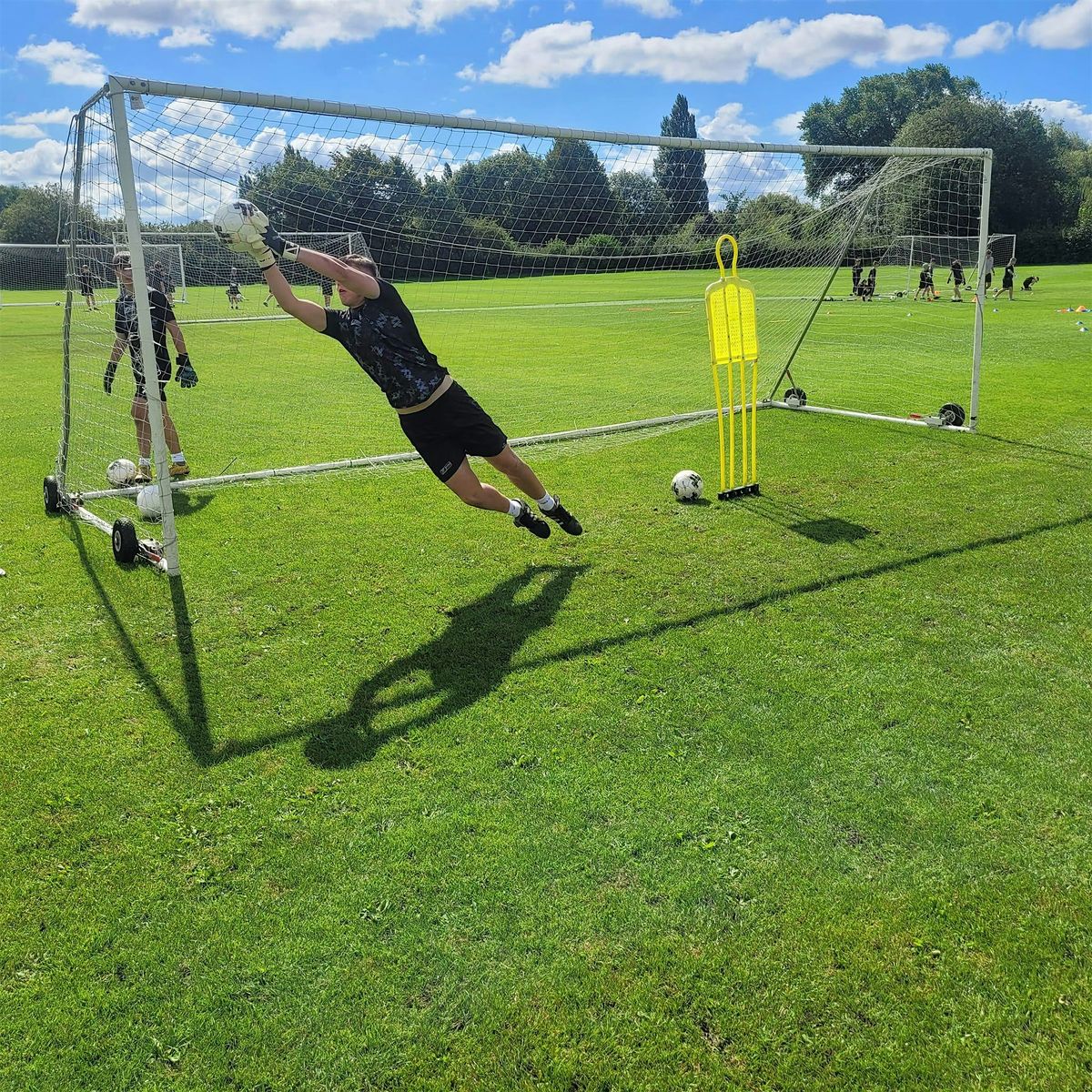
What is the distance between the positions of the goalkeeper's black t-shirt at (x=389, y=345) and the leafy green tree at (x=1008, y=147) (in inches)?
2150

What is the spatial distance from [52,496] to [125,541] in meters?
1.95

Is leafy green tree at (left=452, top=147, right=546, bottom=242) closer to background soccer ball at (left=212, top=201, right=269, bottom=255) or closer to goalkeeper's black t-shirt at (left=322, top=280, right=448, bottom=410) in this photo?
goalkeeper's black t-shirt at (left=322, top=280, right=448, bottom=410)

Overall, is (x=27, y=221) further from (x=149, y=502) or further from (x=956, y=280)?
(x=149, y=502)

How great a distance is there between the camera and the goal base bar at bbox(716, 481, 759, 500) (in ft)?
24.6

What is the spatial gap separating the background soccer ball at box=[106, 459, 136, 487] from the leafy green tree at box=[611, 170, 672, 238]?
5.62 m

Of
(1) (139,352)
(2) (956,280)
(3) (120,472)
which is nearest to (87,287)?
(1) (139,352)

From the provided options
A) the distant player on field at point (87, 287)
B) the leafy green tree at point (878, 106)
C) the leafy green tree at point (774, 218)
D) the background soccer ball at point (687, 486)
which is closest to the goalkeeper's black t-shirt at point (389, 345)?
the background soccer ball at point (687, 486)

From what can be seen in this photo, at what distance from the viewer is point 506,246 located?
9.51m

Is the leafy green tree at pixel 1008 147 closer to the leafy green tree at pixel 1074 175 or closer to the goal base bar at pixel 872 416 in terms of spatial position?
the leafy green tree at pixel 1074 175

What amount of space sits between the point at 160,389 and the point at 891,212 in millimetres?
8714

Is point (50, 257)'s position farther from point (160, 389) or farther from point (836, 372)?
point (160, 389)

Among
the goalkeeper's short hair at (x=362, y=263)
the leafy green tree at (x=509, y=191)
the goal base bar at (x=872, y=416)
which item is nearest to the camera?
the goalkeeper's short hair at (x=362, y=263)

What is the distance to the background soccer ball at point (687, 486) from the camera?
24.6 feet

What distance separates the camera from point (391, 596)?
568 centimetres
